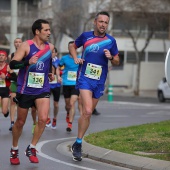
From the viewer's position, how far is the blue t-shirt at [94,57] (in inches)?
435

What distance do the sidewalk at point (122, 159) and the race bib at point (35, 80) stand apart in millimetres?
1603

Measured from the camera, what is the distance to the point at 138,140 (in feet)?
41.4

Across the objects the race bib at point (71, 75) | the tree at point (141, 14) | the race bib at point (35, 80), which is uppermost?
the tree at point (141, 14)

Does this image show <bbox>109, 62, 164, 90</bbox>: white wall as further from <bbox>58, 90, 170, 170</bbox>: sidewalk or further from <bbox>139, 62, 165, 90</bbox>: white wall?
<bbox>58, 90, 170, 170</bbox>: sidewalk

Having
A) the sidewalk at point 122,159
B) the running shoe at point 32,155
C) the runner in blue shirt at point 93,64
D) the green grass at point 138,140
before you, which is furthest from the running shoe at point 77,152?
the green grass at point 138,140

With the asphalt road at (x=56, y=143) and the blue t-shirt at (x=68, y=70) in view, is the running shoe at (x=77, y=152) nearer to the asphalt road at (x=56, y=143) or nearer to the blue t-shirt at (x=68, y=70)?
the asphalt road at (x=56, y=143)

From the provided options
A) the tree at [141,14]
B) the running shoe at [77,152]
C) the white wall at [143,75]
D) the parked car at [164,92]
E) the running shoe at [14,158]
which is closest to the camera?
the running shoe at [14,158]

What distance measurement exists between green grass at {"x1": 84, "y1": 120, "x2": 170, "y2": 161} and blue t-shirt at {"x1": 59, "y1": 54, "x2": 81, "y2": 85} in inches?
97.6

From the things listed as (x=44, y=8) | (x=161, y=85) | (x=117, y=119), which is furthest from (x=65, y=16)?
(x=117, y=119)

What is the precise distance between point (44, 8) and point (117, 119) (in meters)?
32.3

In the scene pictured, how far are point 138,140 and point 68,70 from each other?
4.72m

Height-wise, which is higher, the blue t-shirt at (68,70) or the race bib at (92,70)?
the race bib at (92,70)

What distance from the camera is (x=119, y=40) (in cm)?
5147

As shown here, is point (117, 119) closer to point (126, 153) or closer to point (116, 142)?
point (116, 142)
